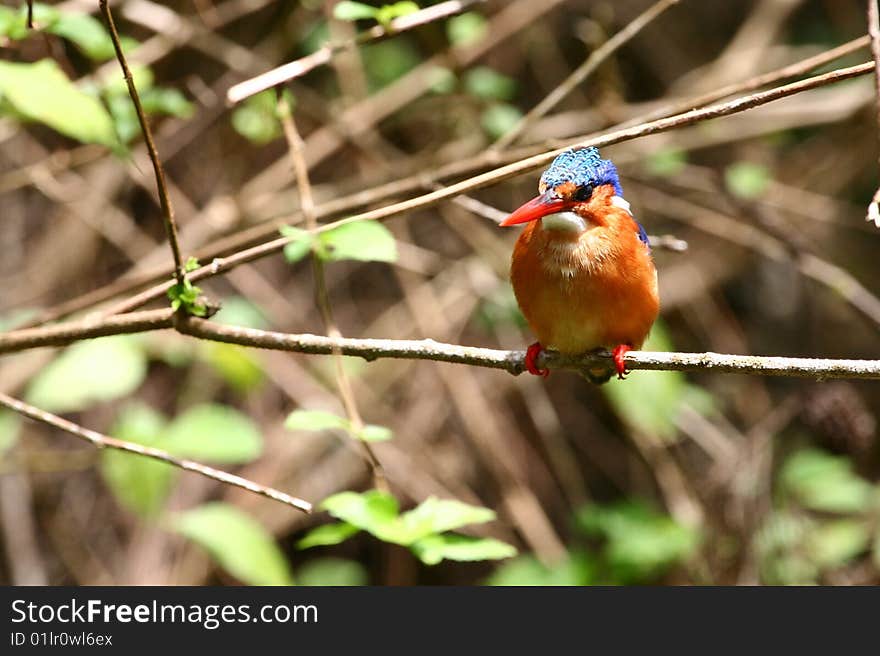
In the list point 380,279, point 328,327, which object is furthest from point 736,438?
point 328,327

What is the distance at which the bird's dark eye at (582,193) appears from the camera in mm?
2025

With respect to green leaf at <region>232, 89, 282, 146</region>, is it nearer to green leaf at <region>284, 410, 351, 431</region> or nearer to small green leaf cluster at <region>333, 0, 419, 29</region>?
small green leaf cluster at <region>333, 0, 419, 29</region>

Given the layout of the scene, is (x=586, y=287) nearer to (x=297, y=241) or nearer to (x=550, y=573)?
(x=297, y=241)

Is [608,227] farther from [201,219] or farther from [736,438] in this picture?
[736,438]

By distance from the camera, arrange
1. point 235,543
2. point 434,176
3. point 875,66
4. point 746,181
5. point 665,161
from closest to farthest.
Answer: point 875,66, point 434,176, point 235,543, point 746,181, point 665,161

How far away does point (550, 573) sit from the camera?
3.33 meters

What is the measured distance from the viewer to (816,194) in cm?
407

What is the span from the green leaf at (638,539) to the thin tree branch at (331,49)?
195 cm

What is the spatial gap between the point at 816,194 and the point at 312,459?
2264mm

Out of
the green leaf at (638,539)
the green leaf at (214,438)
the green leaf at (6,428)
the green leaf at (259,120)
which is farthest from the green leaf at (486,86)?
the green leaf at (6,428)

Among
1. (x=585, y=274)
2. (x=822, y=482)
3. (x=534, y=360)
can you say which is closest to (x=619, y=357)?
(x=534, y=360)

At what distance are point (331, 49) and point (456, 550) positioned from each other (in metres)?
1.04

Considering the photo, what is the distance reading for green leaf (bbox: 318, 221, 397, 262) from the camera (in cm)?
165

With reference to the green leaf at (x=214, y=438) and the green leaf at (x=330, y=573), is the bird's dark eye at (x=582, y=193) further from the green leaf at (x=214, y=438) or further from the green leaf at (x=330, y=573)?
the green leaf at (x=330, y=573)
